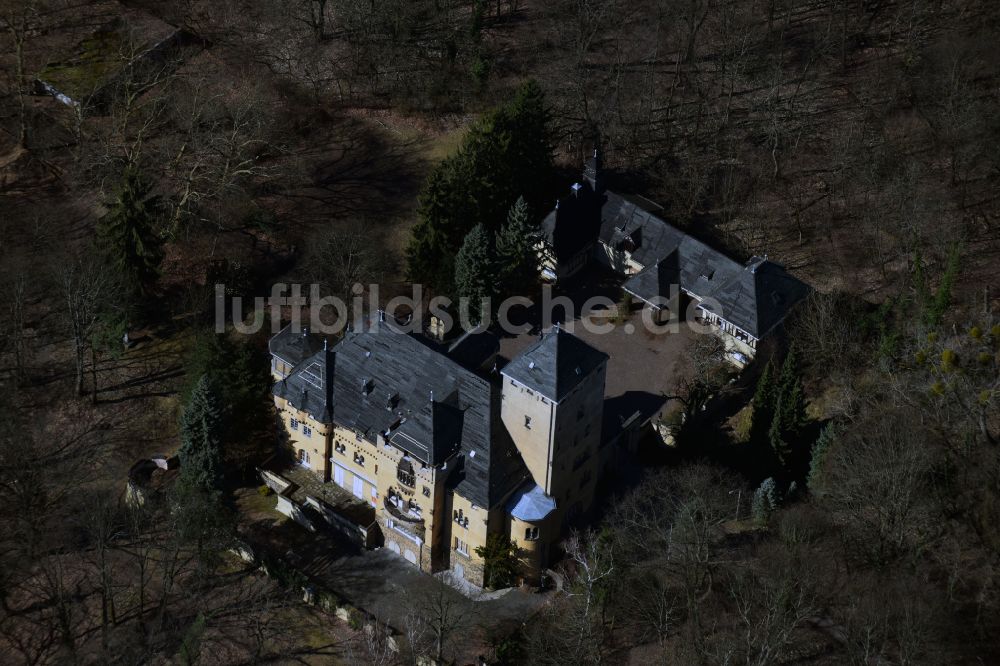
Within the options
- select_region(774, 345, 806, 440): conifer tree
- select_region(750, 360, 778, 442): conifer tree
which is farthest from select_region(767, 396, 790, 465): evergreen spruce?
select_region(750, 360, 778, 442): conifer tree

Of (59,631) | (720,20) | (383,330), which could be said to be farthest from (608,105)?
(59,631)

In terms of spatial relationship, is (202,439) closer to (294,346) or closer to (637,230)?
(294,346)

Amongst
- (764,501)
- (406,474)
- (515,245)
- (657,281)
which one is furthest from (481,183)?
(764,501)

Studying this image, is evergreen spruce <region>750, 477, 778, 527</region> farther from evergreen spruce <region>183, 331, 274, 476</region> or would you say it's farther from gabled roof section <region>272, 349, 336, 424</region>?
evergreen spruce <region>183, 331, 274, 476</region>

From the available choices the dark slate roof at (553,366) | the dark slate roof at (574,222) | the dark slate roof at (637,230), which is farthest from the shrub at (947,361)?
the dark slate roof at (574,222)

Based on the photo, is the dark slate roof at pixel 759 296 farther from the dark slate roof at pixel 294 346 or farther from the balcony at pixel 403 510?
the dark slate roof at pixel 294 346

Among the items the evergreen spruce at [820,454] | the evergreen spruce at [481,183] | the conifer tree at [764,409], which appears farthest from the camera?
the evergreen spruce at [481,183]
